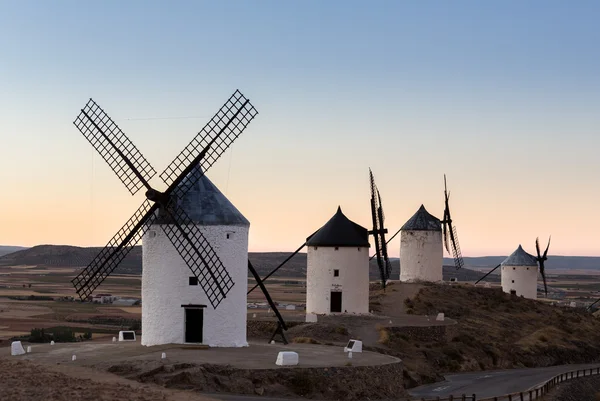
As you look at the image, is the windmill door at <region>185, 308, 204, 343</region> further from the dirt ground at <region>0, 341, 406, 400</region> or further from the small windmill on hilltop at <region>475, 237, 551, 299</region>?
the small windmill on hilltop at <region>475, 237, 551, 299</region>

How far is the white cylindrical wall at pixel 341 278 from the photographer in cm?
5594

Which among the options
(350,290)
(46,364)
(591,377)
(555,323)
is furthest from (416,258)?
(46,364)

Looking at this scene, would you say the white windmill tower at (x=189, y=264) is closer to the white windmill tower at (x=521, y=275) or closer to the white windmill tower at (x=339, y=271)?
the white windmill tower at (x=339, y=271)

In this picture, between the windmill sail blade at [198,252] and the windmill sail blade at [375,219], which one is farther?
the windmill sail blade at [375,219]

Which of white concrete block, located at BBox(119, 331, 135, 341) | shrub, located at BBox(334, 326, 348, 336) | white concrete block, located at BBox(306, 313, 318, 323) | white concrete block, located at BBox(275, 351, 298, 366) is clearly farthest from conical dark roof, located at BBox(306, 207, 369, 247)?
white concrete block, located at BBox(275, 351, 298, 366)

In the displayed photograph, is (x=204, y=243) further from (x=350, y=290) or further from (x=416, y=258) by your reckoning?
(x=416, y=258)

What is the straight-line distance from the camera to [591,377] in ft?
159

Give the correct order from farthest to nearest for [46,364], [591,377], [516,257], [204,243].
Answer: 1. [516,257]
2. [591,377]
3. [204,243]
4. [46,364]

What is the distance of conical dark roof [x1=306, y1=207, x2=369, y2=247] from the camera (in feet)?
184

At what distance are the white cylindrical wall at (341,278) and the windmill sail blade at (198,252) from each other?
60.8 feet

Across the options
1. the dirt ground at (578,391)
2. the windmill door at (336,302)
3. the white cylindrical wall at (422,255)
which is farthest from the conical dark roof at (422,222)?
the dirt ground at (578,391)

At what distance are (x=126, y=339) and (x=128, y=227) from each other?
602 cm

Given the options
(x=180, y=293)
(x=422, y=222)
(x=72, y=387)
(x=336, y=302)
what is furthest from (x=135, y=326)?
(x=72, y=387)

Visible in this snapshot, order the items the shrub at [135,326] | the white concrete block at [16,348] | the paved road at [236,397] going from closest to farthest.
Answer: the paved road at [236,397], the white concrete block at [16,348], the shrub at [135,326]
